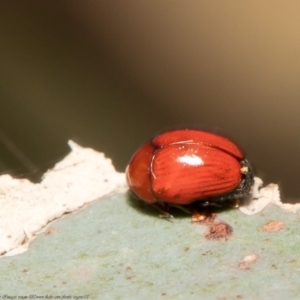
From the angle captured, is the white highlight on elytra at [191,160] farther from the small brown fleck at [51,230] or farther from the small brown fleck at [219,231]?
the small brown fleck at [51,230]

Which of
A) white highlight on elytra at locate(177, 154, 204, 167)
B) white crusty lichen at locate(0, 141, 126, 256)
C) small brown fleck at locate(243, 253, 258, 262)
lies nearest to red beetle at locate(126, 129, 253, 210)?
white highlight on elytra at locate(177, 154, 204, 167)

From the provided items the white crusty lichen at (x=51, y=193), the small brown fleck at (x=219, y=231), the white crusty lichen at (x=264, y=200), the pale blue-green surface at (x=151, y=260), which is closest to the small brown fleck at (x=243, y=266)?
the pale blue-green surface at (x=151, y=260)

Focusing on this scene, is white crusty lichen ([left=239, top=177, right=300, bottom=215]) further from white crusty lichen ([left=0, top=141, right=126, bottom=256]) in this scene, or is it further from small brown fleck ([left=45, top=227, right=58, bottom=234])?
small brown fleck ([left=45, top=227, right=58, bottom=234])

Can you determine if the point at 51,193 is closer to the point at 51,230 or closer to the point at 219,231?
the point at 51,230

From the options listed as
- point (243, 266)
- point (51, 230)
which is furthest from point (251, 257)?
point (51, 230)

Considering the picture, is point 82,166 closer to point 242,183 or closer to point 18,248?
point 18,248
